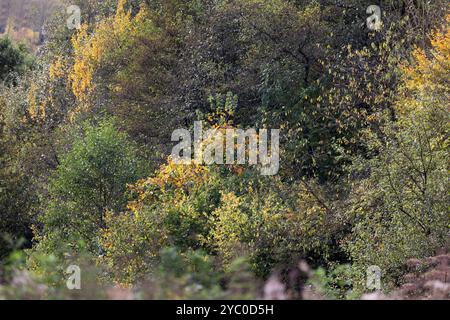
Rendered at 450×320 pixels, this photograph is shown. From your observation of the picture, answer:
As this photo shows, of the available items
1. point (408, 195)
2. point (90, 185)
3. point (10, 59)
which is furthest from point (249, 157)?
point (10, 59)

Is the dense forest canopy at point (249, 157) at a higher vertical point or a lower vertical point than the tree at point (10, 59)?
lower

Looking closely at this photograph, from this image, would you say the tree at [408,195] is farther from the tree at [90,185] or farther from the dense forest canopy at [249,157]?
the tree at [90,185]

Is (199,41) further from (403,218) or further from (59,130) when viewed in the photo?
(403,218)

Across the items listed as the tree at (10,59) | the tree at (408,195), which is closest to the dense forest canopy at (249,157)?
the tree at (408,195)

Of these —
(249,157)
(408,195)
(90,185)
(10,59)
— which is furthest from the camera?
(10,59)

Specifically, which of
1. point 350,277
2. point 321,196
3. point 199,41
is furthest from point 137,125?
point 350,277

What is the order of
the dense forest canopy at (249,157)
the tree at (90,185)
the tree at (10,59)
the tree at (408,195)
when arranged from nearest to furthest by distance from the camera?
the tree at (408,195) → the dense forest canopy at (249,157) → the tree at (90,185) → the tree at (10,59)

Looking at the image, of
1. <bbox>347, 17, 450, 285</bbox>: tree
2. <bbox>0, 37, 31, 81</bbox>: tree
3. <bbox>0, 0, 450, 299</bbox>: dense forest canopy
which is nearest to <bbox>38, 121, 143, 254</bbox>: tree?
<bbox>0, 0, 450, 299</bbox>: dense forest canopy

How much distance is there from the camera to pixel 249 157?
1755 centimetres

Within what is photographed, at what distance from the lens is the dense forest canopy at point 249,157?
1162 cm

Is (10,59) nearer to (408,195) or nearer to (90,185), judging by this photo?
(90,185)
